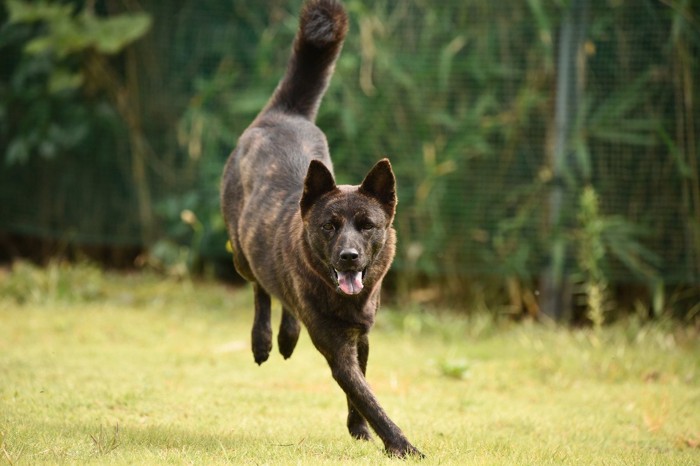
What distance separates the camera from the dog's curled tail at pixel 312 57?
4.66 m

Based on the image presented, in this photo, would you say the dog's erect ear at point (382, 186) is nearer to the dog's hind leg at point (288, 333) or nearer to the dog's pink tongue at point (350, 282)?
Result: the dog's pink tongue at point (350, 282)

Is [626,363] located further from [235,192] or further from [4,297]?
[4,297]

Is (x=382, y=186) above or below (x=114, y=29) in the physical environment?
below

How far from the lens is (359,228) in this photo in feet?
12.2

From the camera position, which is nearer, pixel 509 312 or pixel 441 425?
pixel 441 425

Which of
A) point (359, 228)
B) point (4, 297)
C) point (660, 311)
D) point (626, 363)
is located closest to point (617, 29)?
point (660, 311)

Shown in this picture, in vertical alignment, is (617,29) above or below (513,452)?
above

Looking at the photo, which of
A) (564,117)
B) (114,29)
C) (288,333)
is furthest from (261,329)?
(114,29)

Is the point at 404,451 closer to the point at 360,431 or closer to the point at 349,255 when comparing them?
the point at 360,431

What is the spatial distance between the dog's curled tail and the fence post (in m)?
2.47

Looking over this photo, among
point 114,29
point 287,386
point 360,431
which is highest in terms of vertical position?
point 114,29

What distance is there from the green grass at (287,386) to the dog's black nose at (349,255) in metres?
0.68

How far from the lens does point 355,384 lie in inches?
146

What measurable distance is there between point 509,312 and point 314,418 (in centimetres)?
282
